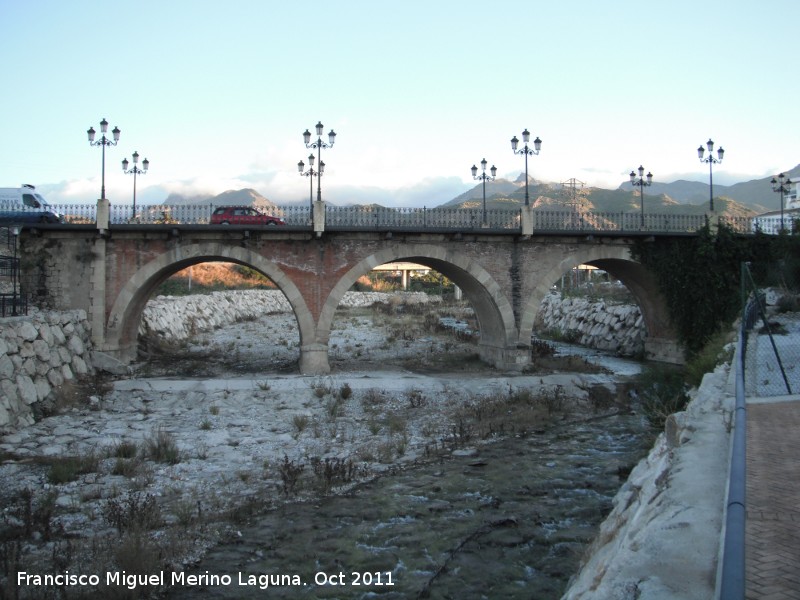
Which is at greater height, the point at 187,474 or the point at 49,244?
the point at 49,244

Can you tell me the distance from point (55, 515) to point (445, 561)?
6043 millimetres

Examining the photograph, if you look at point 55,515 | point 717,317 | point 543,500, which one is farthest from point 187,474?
point 717,317

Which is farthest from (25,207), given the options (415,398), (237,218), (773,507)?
(773,507)

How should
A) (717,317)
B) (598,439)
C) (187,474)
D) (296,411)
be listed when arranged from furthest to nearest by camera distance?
(717,317), (296,411), (598,439), (187,474)

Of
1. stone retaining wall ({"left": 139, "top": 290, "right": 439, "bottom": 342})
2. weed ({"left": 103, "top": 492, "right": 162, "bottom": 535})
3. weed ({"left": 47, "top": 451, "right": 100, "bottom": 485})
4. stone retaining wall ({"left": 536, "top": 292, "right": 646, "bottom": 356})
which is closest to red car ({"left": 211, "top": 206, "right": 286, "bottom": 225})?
stone retaining wall ({"left": 139, "top": 290, "right": 439, "bottom": 342})

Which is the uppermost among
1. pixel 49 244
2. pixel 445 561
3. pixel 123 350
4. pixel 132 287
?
pixel 49 244

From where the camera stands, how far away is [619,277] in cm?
2784

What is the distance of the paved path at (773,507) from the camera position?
401 cm

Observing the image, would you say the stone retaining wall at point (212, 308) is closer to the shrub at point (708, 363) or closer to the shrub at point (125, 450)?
the shrub at point (125, 450)

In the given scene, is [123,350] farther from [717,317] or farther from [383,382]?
[717,317]

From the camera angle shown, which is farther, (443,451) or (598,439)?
(598,439)

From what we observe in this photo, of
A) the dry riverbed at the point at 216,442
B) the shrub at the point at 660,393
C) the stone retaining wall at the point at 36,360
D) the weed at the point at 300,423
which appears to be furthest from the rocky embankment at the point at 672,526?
the stone retaining wall at the point at 36,360

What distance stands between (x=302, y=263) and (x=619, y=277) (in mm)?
14404

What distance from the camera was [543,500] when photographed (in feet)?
34.3
